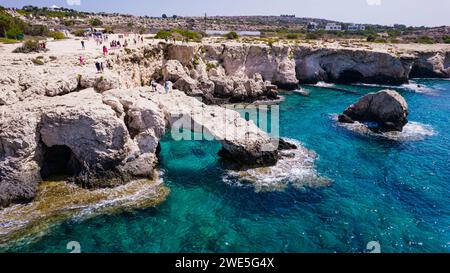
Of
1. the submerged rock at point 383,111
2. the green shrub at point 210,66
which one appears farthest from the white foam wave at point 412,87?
the green shrub at point 210,66

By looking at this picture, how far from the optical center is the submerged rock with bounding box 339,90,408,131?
38.5 m

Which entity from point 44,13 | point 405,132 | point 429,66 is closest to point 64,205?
point 405,132

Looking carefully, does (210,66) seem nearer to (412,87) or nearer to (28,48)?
(28,48)

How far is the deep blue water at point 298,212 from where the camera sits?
63.9 feet

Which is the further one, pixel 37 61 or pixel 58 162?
pixel 37 61

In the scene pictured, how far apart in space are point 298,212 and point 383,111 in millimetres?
22627

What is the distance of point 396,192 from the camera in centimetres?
2553

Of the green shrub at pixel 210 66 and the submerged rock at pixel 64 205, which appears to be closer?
the submerged rock at pixel 64 205

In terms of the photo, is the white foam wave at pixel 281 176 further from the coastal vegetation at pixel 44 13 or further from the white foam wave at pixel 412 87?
the coastal vegetation at pixel 44 13

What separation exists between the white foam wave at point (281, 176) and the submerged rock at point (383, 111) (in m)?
14.3

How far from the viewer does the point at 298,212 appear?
22.6 metres

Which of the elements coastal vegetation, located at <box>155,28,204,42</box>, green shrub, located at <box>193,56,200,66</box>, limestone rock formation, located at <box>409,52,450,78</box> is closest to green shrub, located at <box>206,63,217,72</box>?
green shrub, located at <box>193,56,200,66</box>
